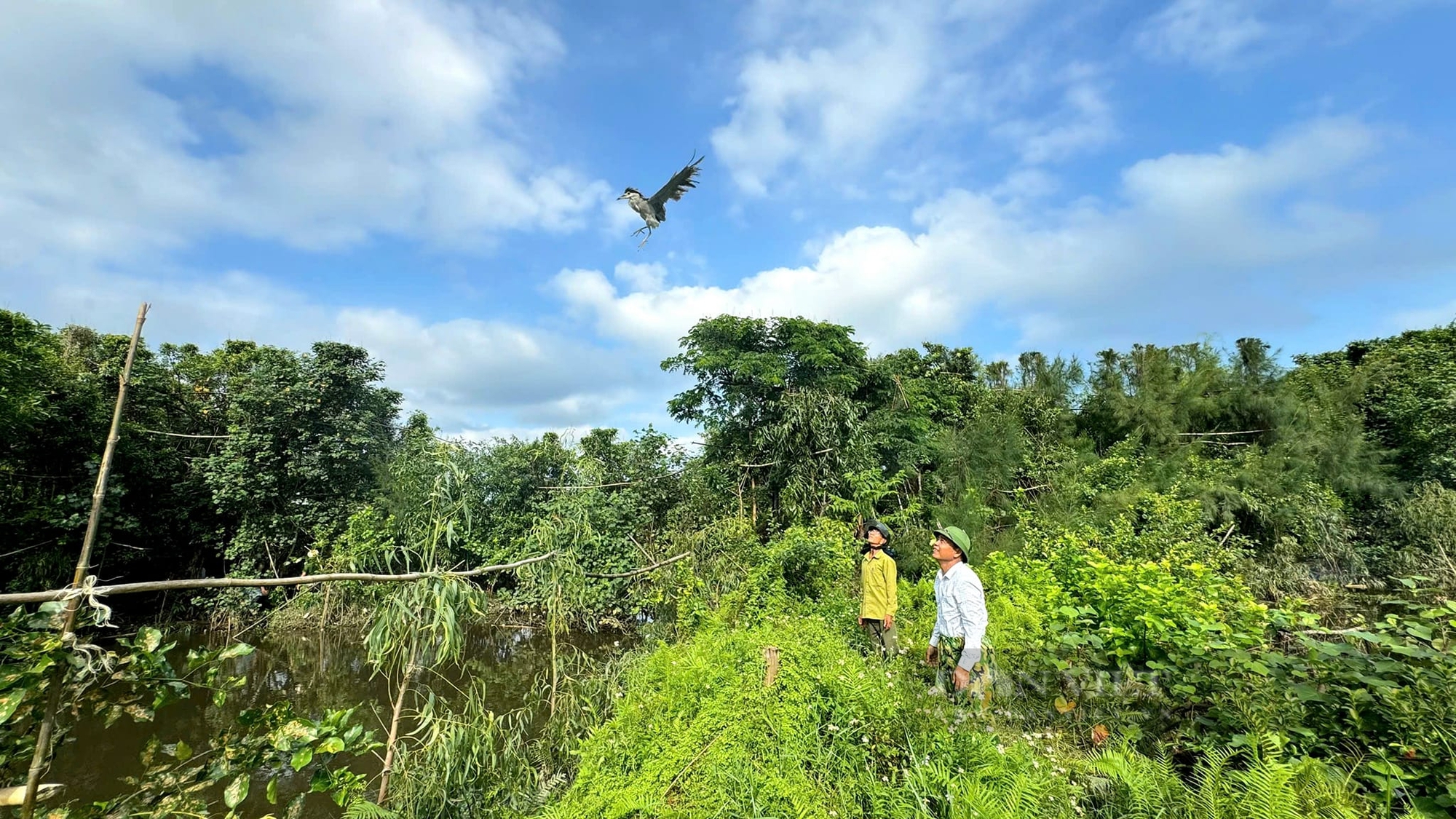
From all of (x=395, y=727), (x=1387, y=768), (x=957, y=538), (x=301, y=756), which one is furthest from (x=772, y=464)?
(x=301, y=756)

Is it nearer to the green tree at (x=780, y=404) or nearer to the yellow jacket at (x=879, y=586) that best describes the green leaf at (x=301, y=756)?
the yellow jacket at (x=879, y=586)

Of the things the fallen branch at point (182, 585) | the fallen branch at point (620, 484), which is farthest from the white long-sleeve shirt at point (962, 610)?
the fallen branch at point (620, 484)

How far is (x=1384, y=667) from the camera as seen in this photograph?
222 centimetres

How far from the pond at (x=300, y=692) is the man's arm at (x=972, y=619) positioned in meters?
3.12

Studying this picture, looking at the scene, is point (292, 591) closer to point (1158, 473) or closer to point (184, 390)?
point (184, 390)

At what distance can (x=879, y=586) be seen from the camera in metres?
4.72

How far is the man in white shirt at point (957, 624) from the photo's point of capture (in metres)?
3.31

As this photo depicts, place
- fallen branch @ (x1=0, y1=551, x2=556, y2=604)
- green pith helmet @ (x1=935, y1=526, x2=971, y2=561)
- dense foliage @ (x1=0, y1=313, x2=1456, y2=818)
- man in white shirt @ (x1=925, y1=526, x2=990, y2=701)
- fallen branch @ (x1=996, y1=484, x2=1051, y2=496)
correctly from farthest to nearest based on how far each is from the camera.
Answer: fallen branch @ (x1=996, y1=484, x2=1051, y2=496) < green pith helmet @ (x1=935, y1=526, x2=971, y2=561) < man in white shirt @ (x1=925, y1=526, x2=990, y2=701) < dense foliage @ (x1=0, y1=313, x2=1456, y2=818) < fallen branch @ (x1=0, y1=551, x2=556, y2=604)

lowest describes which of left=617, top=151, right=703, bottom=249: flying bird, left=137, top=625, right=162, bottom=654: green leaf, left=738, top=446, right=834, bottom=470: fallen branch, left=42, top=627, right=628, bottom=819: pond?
left=42, top=627, right=628, bottom=819: pond

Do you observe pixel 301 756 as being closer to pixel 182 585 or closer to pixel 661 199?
pixel 182 585

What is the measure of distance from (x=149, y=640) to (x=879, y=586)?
4400 millimetres

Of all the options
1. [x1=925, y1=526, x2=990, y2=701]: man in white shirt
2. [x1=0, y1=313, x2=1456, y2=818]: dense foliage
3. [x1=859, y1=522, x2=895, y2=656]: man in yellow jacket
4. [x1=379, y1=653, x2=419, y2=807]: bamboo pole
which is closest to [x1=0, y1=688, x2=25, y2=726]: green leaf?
[x1=0, y1=313, x2=1456, y2=818]: dense foliage

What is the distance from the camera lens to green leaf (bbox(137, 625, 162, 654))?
1250 mm

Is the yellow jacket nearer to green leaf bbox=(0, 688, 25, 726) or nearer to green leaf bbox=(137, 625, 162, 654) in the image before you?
green leaf bbox=(137, 625, 162, 654)
